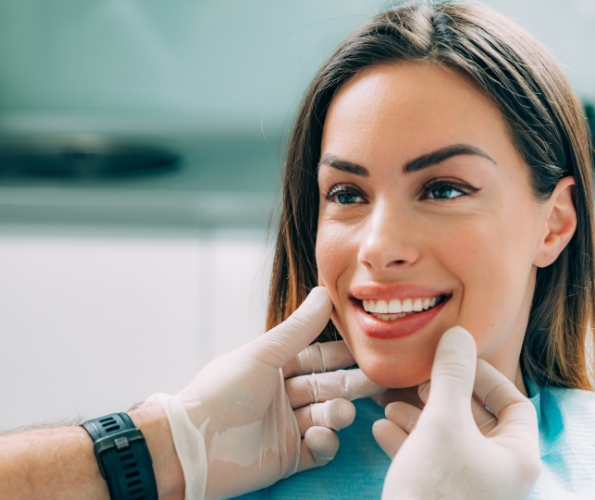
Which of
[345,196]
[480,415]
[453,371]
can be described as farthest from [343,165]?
[480,415]

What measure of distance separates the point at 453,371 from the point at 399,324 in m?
0.15

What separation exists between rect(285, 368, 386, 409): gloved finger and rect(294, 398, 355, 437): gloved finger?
28mm

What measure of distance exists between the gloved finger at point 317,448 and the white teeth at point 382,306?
10.4 inches

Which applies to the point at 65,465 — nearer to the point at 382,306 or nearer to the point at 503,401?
the point at 382,306

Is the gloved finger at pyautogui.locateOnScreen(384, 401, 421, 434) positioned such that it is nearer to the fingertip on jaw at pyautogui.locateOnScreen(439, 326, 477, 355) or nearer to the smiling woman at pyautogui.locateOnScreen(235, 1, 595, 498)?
the smiling woman at pyautogui.locateOnScreen(235, 1, 595, 498)

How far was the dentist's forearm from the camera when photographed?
1.09 m

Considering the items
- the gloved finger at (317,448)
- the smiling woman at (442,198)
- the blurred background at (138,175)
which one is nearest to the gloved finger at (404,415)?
the smiling woman at (442,198)

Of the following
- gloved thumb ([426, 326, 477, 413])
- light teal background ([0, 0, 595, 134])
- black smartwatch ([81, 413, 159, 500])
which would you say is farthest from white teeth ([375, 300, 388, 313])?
light teal background ([0, 0, 595, 134])

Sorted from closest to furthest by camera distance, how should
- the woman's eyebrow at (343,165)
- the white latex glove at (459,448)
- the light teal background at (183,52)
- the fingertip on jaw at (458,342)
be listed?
the white latex glove at (459,448), the fingertip on jaw at (458,342), the woman's eyebrow at (343,165), the light teal background at (183,52)

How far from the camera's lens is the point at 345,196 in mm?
1290

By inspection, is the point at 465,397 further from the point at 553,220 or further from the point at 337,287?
the point at 553,220

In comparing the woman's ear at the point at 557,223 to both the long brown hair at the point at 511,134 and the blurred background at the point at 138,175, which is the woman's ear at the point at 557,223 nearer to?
the long brown hair at the point at 511,134

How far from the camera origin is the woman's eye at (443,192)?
1.16m

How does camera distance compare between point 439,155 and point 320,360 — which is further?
point 320,360
